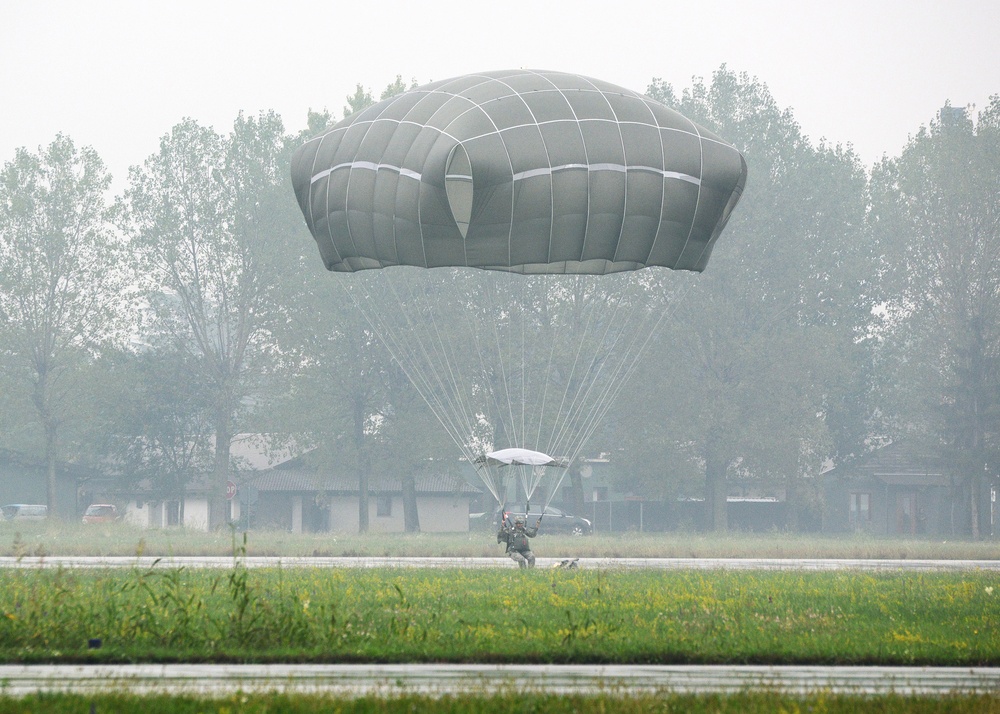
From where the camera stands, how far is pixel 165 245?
58.4m

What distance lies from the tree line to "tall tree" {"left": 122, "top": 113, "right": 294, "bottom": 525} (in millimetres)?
110

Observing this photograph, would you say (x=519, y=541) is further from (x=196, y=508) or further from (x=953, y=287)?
(x=196, y=508)

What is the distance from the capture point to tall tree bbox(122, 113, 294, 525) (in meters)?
58.2

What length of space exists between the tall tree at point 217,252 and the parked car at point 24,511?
33.0 feet

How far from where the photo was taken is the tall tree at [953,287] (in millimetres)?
57812

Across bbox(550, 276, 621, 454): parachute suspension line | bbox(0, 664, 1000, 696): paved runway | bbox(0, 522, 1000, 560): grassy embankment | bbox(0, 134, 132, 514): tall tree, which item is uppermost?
bbox(0, 134, 132, 514): tall tree

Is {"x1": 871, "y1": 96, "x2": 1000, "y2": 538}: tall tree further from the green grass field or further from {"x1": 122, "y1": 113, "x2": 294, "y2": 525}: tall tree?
the green grass field

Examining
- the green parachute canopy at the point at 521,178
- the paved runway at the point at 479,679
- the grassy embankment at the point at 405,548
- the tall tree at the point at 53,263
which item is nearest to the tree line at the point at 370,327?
the tall tree at the point at 53,263

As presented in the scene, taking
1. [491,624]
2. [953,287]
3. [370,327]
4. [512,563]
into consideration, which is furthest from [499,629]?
[953,287]

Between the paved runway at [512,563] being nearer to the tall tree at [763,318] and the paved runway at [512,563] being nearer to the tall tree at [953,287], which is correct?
the tall tree at [763,318]

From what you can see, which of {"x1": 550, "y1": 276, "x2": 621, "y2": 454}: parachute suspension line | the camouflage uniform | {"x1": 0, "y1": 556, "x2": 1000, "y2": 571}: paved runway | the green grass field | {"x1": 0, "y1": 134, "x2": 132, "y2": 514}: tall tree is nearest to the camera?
the green grass field

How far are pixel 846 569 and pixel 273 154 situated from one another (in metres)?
41.4

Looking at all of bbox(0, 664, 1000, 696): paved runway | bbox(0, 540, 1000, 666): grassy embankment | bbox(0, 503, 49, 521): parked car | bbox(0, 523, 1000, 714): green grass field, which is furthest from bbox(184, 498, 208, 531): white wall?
bbox(0, 664, 1000, 696): paved runway

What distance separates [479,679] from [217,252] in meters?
51.2
